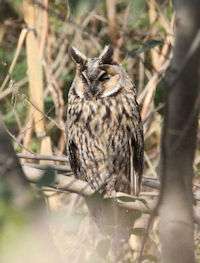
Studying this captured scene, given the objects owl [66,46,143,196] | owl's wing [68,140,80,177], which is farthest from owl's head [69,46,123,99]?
owl's wing [68,140,80,177]

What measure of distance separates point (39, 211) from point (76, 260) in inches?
29.1

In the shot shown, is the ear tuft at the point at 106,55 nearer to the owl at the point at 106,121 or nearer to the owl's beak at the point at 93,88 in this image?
the owl at the point at 106,121

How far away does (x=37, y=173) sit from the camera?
125cm

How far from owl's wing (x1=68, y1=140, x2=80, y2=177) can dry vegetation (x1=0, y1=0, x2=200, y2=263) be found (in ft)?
0.38

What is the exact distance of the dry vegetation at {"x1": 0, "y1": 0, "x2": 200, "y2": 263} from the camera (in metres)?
1.07

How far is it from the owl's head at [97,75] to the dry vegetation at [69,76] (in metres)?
0.15

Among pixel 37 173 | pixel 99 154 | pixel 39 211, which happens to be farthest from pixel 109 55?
pixel 39 211

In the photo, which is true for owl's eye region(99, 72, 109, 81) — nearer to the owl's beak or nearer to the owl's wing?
the owl's beak

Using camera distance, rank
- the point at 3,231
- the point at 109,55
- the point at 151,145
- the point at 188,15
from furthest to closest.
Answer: the point at 151,145
the point at 109,55
the point at 188,15
the point at 3,231

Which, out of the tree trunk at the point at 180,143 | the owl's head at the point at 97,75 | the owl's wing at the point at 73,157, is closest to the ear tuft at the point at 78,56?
the owl's head at the point at 97,75

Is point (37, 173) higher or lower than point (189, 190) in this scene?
lower

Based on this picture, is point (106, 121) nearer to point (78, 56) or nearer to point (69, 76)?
point (78, 56)

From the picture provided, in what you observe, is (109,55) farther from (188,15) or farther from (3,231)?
(3,231)

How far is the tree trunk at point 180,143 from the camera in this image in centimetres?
71
